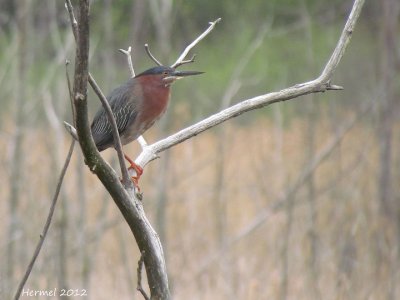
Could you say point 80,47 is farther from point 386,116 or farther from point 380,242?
point 386,116

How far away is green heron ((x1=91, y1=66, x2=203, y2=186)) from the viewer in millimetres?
3934

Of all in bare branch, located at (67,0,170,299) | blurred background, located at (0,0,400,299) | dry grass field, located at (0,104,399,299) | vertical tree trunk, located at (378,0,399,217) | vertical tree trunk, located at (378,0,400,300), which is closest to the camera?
bare branch, located at (67,0,170,299)

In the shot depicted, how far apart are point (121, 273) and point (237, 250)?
1347 mm

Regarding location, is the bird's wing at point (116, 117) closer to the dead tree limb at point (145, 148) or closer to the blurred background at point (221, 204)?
the dead tree limb at point (145, 148)

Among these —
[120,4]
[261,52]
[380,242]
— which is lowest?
[380,242]

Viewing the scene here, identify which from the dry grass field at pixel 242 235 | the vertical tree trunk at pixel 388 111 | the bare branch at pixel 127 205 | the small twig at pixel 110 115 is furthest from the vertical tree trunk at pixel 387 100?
the bare branch at pixel 127 205

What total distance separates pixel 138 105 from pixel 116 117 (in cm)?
12

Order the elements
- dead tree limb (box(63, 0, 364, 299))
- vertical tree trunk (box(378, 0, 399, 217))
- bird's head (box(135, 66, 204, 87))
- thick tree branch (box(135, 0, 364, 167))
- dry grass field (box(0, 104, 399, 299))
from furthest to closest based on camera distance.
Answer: vertical tree trunk (box(378, 0, 399, 217))
dry grass field (box(0, 104, 399, 299))
bird's head (box(135, 66, 204, 87))
thick tree branch (box(135, 0, 364, 167))
dead tree limb (box(63, 0, 364, 299))

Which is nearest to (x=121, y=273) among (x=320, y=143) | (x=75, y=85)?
(x=320, y=143)

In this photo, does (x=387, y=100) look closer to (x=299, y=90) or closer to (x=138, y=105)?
(x=138, y=105)

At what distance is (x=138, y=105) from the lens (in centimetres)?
400

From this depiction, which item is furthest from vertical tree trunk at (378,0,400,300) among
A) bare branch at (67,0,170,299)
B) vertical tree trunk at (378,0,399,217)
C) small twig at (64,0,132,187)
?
bare branch at (67,0,170,299)

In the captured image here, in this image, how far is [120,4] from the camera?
51.6 ft

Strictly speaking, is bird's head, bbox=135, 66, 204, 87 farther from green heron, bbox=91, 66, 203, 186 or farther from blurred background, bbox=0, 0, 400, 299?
blurred background, bbox=0, 0, 400, 299
